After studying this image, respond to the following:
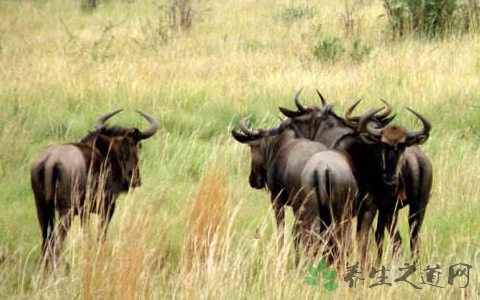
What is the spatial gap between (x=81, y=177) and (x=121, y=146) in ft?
1.70

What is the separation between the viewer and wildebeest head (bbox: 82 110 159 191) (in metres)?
5.16

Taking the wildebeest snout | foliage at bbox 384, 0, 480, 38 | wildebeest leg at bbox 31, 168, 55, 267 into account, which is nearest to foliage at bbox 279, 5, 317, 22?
foliage at bbox 384, 0, 480, 38

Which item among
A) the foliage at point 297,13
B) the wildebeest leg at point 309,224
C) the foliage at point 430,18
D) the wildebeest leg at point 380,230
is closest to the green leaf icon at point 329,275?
the wildebeest leg at point 309,224

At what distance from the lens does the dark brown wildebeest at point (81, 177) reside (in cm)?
465

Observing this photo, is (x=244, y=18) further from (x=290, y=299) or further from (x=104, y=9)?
(x=290, y=299)

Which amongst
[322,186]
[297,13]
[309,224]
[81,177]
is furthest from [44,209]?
[297,13]

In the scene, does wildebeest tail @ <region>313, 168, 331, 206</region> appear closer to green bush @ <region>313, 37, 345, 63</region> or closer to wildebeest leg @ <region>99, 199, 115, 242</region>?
wildebeest leg @ <region>99, 199, 115, 242</region>

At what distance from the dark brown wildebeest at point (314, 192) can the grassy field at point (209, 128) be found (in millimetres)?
205

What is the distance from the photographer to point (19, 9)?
18234mm

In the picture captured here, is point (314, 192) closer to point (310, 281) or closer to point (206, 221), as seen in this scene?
point (310, 281)

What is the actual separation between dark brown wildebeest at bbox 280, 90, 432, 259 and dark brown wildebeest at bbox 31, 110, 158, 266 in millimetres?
1066

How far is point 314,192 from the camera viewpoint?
4203 mm

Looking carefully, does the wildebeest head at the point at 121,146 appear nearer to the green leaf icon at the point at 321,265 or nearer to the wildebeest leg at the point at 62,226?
the wildebeest leg at the point at 62,226

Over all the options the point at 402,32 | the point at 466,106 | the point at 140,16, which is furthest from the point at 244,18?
the point at 466,106
